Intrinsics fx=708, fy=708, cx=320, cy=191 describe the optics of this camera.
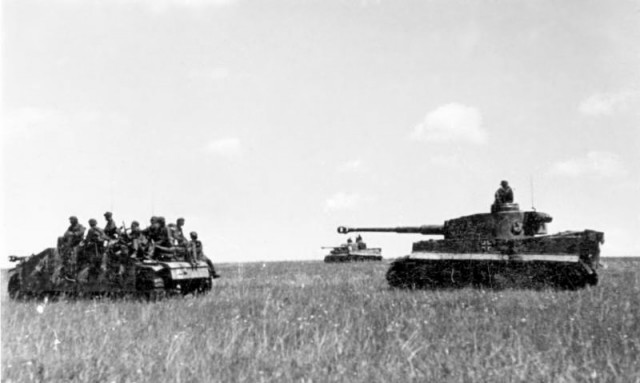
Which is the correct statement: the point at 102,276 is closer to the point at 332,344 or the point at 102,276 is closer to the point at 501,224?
the point at 501,224

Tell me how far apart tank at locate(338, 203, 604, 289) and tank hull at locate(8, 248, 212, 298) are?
4.81 m

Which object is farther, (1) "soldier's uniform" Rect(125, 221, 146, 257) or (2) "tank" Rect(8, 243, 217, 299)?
(1) "soldier's uniform" Rect(125, 221, 146, 257)

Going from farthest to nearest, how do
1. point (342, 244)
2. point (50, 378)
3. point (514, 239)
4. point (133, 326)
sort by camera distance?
point (342, 244)
point (514, 239)
point (133, 326)
point (50, 378)

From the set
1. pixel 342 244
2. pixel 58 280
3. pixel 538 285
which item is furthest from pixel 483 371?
pixel 342 244

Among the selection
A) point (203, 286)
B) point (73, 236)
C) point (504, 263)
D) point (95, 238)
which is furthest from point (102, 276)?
point (504, 263)

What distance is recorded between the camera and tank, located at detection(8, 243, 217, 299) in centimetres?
1446

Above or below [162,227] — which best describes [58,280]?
below

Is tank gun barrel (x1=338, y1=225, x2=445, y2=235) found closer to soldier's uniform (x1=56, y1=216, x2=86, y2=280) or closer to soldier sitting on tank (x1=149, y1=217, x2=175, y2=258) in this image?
soldier sitting on tank (x1=149, y1=217, x2=175, y2=258)

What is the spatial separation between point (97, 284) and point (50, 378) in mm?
10304

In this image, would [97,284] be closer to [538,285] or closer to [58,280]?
[58,280]

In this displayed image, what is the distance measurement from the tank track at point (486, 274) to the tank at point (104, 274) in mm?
4696

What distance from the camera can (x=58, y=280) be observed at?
51.1ft

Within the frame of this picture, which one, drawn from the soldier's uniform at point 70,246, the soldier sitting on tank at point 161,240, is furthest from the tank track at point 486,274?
the soldier's uniform at point 70,246

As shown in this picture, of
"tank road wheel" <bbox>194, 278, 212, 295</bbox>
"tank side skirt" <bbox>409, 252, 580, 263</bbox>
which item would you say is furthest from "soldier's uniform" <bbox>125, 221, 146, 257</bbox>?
"tank side skirt" <bbox>409, 252, 580, 263</bbox>
